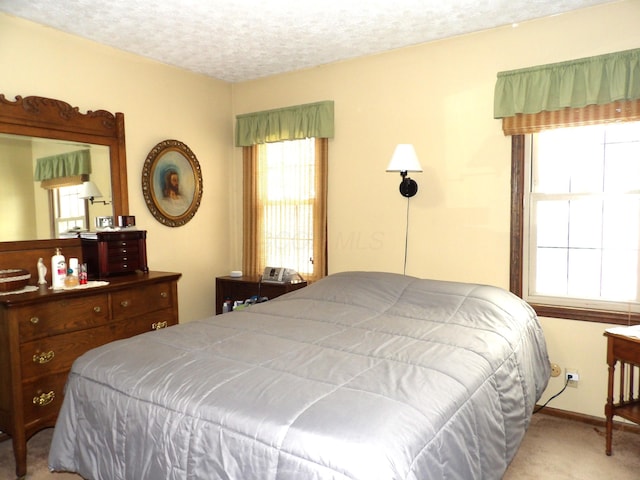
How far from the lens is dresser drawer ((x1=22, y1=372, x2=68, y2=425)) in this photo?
7.91ft

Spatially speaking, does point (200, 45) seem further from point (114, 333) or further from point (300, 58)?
point (114, 333)

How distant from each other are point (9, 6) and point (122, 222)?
4.69 ft

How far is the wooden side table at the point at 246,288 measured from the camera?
146 inches

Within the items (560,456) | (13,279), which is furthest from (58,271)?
(560,456)

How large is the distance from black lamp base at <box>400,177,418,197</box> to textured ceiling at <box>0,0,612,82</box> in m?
0.99

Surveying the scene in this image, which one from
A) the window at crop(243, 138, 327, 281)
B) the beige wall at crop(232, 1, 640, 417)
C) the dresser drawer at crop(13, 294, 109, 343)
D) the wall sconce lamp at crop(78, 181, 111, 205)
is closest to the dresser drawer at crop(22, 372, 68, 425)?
the dresser drawer at crop(13, 294, 109, 343)

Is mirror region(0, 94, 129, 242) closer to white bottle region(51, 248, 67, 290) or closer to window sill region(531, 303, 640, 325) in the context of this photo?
white bottle region(51, 248, 67, 290)

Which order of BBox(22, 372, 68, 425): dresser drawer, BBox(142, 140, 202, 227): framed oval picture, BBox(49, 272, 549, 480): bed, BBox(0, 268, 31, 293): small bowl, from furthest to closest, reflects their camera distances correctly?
BBox(142, 140, 202, 227): framed oval picture < BBox(0, 268, 31, 293): small bowl < BBox(22, 372, 68, 425): dresser drawer < BBox(49, 272, 549, 480): bed

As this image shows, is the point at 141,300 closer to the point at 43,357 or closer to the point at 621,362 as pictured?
the point at 43,357

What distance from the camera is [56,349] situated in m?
2.54

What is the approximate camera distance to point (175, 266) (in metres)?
3.86

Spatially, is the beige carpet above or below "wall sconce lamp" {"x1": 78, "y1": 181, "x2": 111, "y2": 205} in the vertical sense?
below

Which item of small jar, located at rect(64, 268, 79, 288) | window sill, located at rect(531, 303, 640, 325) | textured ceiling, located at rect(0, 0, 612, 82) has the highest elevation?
textured ceiling, located at rect(0, 0, 612, 82)

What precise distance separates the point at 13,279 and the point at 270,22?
2159mm
